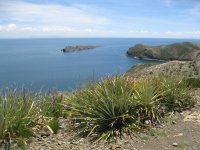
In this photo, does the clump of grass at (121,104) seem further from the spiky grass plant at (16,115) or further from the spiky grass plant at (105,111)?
the spiky grass plant at (16,115)

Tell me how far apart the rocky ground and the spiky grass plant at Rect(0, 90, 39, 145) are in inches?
11.4

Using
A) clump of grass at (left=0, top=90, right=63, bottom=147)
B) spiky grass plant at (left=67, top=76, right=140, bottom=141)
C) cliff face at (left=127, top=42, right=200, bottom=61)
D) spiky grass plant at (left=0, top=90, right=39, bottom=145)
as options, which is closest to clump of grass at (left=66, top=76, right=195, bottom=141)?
spiky grass plant at (left=67, top=76, right=140, bottom=141)

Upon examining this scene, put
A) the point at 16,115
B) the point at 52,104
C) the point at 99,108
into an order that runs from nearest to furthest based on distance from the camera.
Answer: the point at 16,115 < the point at 99,108 < the point at 52,104

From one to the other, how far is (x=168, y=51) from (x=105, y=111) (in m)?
126

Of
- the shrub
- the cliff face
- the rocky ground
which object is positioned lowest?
the cliff face

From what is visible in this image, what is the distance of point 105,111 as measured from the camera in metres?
8.12

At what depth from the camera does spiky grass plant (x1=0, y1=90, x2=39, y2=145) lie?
659 centimetres

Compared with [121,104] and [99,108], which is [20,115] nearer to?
[99,108]

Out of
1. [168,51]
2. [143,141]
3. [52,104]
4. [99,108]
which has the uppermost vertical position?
[99,108]

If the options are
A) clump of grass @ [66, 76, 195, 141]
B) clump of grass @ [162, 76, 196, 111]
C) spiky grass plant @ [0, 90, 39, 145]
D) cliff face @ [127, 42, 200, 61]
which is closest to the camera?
spiky grass plant @ [0, 90, 39, 145]

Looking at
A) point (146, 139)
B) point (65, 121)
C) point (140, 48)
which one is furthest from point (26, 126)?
point (140, 48)

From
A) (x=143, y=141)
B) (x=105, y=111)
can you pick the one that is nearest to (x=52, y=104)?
(x=105, y=111)

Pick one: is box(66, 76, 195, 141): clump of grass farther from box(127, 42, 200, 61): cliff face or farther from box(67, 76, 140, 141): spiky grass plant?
box(127, 42, 200, 61): cliff face

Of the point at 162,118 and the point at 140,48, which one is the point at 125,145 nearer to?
the point at 162,118
